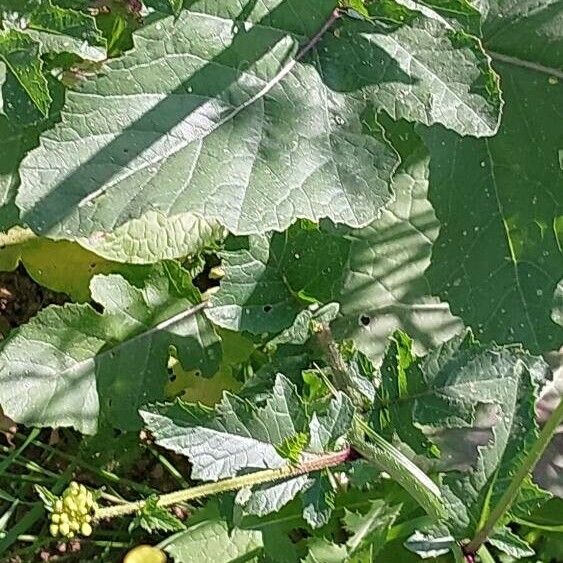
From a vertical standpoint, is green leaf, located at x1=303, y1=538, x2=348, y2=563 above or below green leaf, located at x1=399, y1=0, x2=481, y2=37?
below

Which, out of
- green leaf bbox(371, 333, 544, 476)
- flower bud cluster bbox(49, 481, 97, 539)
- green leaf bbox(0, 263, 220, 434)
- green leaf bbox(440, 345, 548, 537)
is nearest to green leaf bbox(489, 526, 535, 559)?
green leaf bbox(440, 345, 548, 537)

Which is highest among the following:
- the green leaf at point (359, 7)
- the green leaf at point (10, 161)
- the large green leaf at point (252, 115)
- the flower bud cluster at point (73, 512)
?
the green leaf at point (359, 7)

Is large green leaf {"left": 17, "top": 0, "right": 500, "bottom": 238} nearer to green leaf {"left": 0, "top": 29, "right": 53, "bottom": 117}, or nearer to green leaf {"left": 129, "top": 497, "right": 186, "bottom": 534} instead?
green leaf {"left": 0, "top": 29, "right": 53, "bottom": 117}

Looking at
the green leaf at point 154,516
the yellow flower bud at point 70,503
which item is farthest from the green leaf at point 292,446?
the yellow flower bud at point 70,503

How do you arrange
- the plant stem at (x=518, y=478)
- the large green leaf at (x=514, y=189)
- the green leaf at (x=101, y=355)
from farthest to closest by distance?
the green leaf at (x=101, y=355) < the large green leaf at (x=514, y=189) < the plant stem at (x=518, y=478)

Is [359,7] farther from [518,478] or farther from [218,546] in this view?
[218,546]

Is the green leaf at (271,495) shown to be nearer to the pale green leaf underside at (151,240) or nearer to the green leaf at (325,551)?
the green leaf at (325,551)

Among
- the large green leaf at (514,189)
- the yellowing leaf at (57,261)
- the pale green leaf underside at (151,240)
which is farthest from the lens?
the yellowing leaf at (57,261)
